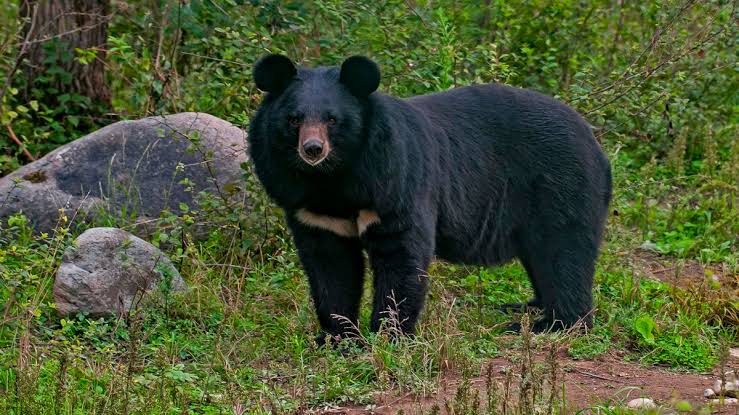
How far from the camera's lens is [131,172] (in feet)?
23.5

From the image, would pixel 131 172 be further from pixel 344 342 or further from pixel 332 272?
pixel 344 342

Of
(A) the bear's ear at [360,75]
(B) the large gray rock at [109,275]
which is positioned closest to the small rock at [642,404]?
(A) the bear's ear at [360,75]

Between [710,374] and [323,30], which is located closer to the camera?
[710,374]

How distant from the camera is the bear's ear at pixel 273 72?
5.23 metres

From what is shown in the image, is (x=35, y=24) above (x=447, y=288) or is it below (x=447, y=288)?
above

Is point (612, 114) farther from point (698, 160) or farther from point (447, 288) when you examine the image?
point (447, 288)

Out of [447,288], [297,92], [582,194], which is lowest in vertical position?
[447,288]

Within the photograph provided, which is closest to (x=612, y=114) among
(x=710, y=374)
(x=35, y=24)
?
(x=710, y=374)

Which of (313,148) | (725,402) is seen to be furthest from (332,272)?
(725,402)

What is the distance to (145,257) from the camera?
611 cm

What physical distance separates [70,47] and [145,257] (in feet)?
8.75

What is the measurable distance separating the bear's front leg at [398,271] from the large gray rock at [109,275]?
120 cm

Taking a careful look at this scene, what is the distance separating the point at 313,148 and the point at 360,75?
1.52 feet

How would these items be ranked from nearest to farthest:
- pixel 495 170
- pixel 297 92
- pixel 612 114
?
pixel 297 92
pixel 495 170
pixel 612 114
